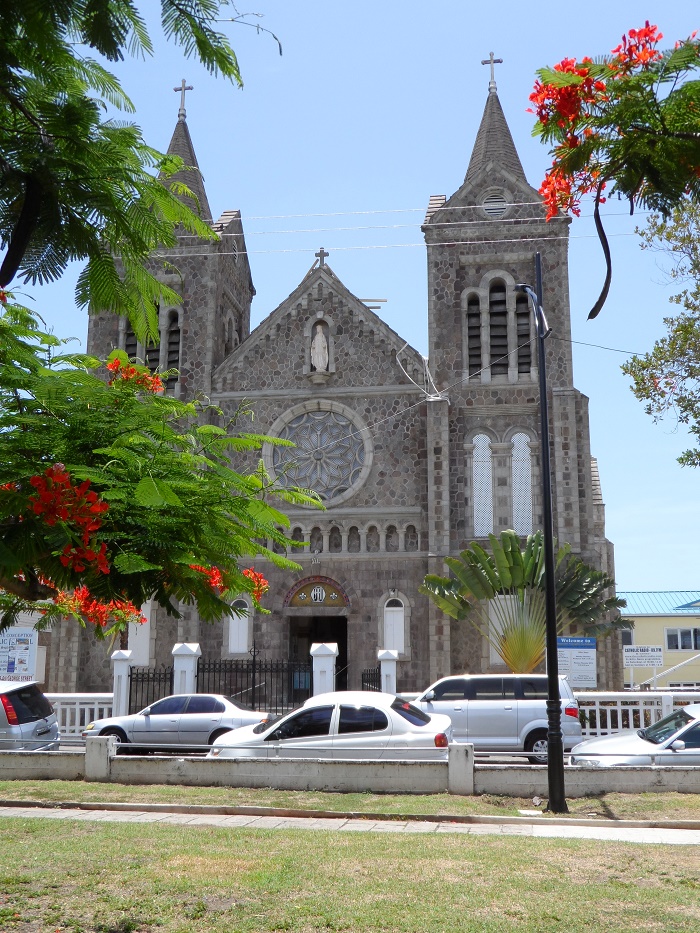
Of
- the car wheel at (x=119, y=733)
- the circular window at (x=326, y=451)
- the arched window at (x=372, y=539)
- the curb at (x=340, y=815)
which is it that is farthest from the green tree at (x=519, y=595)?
the curb at (x=340, y=815)

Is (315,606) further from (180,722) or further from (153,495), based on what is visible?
(153,495)

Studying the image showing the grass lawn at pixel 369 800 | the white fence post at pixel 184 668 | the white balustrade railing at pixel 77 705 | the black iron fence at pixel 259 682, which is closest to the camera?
the grass lawn at pixel 369 800

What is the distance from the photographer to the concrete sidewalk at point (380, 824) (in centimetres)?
1223

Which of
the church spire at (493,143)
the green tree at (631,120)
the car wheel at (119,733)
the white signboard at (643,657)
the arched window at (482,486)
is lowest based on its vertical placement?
the car wheel at (119,733)

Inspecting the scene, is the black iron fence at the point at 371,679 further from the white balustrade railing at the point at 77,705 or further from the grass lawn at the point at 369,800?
the grass lawn at the point at 369,800

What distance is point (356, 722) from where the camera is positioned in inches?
651

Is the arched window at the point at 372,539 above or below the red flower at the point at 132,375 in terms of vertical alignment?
above

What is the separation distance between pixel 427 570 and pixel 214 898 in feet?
69.2

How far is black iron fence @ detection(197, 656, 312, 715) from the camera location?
93.8 feet

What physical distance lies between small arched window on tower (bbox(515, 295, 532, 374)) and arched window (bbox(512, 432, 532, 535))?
2104mm

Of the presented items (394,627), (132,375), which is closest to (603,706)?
(394,627)

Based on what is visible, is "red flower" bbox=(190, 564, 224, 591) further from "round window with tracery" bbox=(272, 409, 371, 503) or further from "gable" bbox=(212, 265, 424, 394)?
"gable" bbox=(212, 265, 424, 394)

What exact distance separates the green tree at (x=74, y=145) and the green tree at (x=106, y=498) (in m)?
1.45

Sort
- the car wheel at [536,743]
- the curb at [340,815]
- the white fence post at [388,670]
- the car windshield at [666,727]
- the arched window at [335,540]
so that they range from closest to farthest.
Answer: the curb at [340,815]
the car windshield at [666,727]
the car wheel at [536,743]
the white fence post at [388,670]
the arched window at [335,540]
